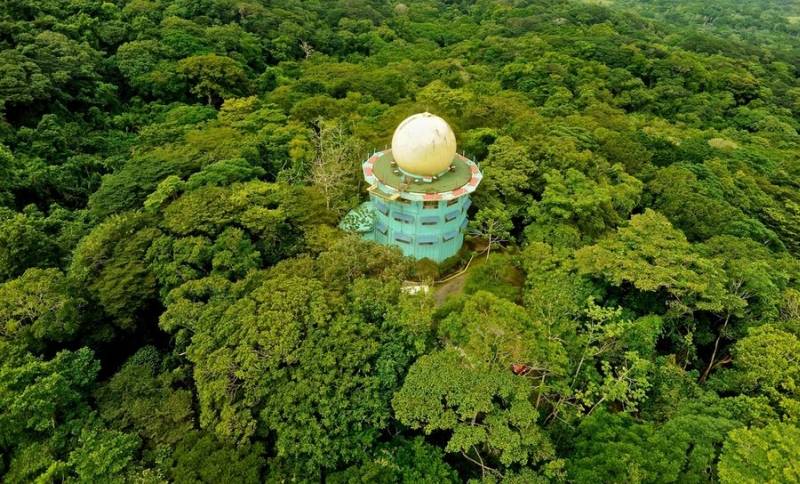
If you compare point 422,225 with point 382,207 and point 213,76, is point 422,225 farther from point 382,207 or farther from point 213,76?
point 213,76

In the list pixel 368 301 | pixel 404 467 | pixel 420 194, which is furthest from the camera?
pixel 420 194

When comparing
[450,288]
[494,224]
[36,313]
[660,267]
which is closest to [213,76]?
[36,313]

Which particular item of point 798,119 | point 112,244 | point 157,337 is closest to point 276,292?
point 157,337

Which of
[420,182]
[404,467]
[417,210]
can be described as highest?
[420,182]

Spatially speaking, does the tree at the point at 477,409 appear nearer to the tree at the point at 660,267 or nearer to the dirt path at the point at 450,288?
the tree at the point at 660,267

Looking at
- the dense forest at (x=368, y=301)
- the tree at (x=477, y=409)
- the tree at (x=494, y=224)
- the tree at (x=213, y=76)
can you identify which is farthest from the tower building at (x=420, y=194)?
the tree at (x=213, y=76)

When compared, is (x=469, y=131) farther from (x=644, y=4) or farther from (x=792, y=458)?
(x=644, y=4)

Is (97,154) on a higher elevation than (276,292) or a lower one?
lower

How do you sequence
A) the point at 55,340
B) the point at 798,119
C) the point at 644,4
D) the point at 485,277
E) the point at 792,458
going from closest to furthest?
the point at 792,458, the point at 55,340, the point at 485,277, the point at 798,119, the point at 644,4
